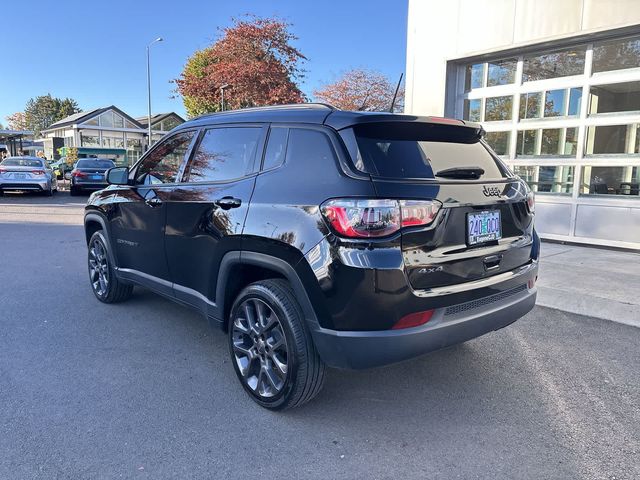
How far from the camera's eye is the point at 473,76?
9.46 meters

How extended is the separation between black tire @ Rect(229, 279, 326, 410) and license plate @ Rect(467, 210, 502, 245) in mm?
1078

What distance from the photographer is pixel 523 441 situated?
2705mm

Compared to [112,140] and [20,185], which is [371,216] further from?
[112,140]

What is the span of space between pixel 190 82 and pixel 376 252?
33861 millimetres

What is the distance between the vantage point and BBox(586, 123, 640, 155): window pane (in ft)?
25.3

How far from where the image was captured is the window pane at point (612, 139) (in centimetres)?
770

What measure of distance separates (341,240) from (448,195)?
68 cm

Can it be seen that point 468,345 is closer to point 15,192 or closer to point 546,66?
point 546,66

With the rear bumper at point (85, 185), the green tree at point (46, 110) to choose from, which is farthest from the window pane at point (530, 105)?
the green tree at point (46, 110)

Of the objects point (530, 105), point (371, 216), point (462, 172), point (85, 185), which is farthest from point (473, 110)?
point (85, 185)

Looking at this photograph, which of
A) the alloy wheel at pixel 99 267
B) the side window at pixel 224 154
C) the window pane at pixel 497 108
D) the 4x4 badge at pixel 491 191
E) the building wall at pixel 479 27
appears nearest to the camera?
the 4x4 badge at pixel 491 191

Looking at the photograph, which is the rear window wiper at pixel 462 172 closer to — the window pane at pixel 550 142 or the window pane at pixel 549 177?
the window pane at pixel 549 177

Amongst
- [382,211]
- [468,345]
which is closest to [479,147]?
[382,211]

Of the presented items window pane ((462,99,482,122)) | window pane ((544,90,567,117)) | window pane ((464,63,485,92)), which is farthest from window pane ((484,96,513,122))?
window pane ((544,90,567,117))
